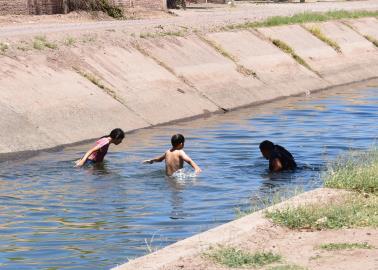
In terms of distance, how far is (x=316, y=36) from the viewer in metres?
39.2

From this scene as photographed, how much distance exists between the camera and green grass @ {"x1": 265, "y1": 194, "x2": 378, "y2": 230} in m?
10.9

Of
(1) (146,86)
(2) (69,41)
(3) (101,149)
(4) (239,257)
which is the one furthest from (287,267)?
(2) (69,41)

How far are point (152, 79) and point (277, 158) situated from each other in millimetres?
9955

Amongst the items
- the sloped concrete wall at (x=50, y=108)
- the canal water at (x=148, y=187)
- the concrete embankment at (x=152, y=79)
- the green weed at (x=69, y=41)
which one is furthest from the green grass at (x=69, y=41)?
the canal water at (x=148, y=187)

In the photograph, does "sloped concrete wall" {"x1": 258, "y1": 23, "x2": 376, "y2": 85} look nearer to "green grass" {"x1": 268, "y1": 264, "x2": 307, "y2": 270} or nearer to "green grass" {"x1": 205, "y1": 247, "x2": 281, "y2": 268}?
"green grass" {"x1": 205, "y1": 247, "x2": 281, "y2": 268}

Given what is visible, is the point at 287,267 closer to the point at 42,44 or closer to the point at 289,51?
the point at 42,44

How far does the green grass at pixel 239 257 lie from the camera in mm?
9461

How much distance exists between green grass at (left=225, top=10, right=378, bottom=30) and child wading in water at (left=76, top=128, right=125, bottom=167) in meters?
17.7

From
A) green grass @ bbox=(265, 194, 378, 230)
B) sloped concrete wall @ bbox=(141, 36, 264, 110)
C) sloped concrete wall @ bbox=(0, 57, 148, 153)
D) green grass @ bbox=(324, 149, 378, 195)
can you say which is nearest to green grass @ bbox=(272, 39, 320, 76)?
sloped concrete wall @ bbox=(141, 36, 264, 110)

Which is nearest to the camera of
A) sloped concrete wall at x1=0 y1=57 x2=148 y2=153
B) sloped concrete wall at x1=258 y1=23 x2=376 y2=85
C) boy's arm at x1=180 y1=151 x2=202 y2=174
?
boy's arm at x1=180 y1=151 x2=202 y2=174

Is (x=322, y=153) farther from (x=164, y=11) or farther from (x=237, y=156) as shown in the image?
(x=164, y=11)

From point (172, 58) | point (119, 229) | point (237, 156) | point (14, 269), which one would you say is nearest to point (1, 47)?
point (172, 58)

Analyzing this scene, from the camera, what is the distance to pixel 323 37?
39031mm

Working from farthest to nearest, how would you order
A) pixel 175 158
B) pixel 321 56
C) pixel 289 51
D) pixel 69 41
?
pixel 321 56 < pixel 289 51 < pixel 69 41 < pixel 175 158
